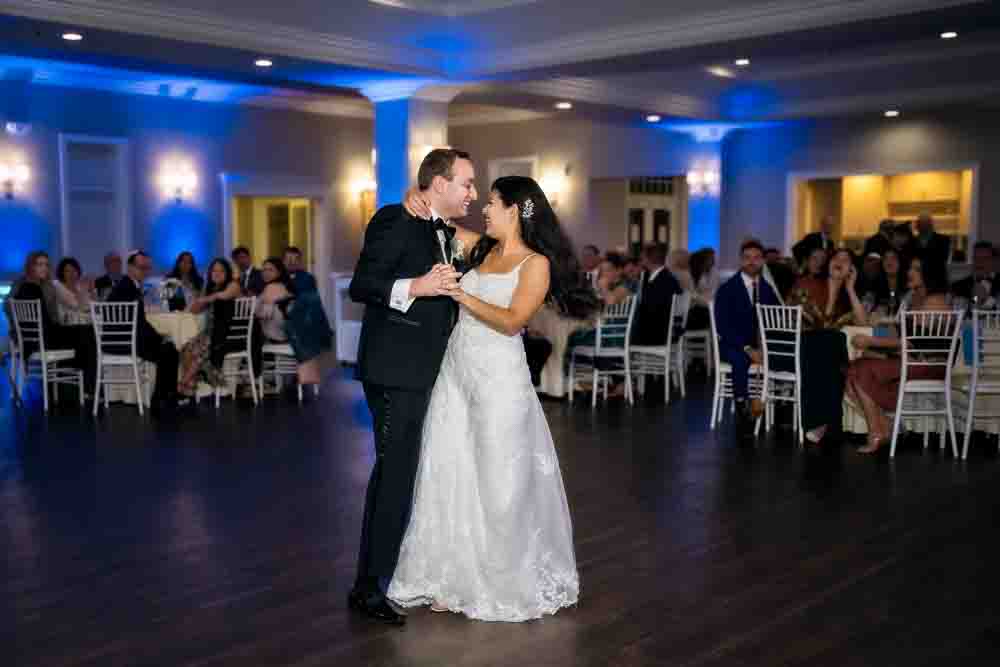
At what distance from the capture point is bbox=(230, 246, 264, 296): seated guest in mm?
10695

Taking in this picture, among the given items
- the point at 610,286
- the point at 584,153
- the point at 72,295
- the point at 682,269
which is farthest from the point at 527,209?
the point at 584,153

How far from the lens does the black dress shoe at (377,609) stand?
3.92 meters

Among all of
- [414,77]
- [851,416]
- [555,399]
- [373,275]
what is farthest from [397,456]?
[414,77]

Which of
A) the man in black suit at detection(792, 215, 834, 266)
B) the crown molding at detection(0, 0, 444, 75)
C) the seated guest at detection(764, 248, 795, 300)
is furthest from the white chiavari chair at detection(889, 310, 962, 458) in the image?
the crown molding at detection(0, 0, 444, 75)

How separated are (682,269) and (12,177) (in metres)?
7.20

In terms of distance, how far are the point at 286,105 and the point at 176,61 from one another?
5005 millimetres

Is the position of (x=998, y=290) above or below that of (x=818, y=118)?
below

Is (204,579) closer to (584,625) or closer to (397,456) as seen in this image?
(397,456)

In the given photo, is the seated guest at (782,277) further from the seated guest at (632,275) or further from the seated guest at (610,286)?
the seated guest at (610,286)

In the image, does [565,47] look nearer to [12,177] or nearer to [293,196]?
[293,196]

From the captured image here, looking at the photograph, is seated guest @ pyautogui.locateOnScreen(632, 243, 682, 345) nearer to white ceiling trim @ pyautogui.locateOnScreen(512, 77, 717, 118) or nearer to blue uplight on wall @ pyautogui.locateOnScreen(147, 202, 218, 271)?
white ceiling trim @ pyautogui.locateOnScreen(512, 77, 717, 118)

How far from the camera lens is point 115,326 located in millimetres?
9328

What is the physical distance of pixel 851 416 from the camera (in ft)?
26.1

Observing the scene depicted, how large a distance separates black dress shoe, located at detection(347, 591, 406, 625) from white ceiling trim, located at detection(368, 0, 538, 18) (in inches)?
243
